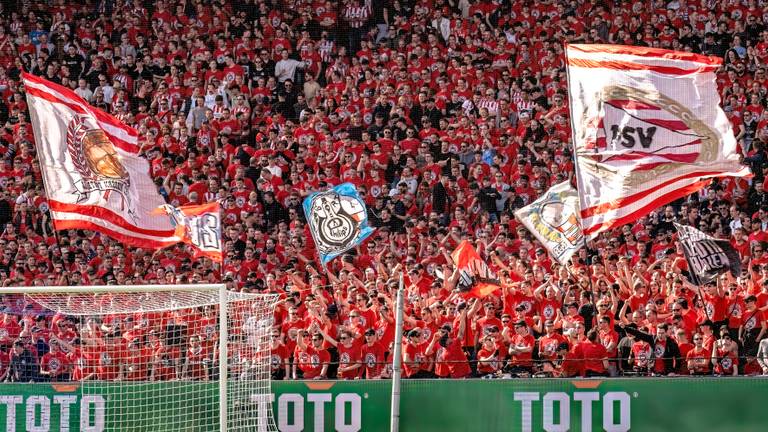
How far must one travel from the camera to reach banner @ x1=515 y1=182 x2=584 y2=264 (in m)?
14.3

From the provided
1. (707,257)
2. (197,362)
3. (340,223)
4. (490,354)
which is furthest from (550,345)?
(197,362)

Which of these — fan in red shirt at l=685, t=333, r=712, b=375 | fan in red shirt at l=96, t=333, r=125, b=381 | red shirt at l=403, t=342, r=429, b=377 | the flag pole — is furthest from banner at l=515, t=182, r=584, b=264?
fan in red shirt at l=96, t=333, r=125, b=381

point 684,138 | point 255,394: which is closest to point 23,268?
point 255,394

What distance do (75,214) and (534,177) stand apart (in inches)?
272

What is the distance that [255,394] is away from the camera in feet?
42.6

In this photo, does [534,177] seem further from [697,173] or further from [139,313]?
[139,313]

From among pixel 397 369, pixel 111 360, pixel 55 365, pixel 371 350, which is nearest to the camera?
pixel 397 369

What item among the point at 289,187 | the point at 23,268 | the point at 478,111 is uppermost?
the point at 478,111

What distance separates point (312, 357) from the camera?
13898mm

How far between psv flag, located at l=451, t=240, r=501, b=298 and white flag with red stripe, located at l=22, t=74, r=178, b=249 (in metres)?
3.18

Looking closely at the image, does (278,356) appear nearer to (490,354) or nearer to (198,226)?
(198,226)

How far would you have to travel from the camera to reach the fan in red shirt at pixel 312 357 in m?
13.8

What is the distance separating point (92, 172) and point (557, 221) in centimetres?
520

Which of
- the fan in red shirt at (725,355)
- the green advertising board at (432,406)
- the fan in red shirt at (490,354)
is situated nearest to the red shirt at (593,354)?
the green advertising board at (432,406)
